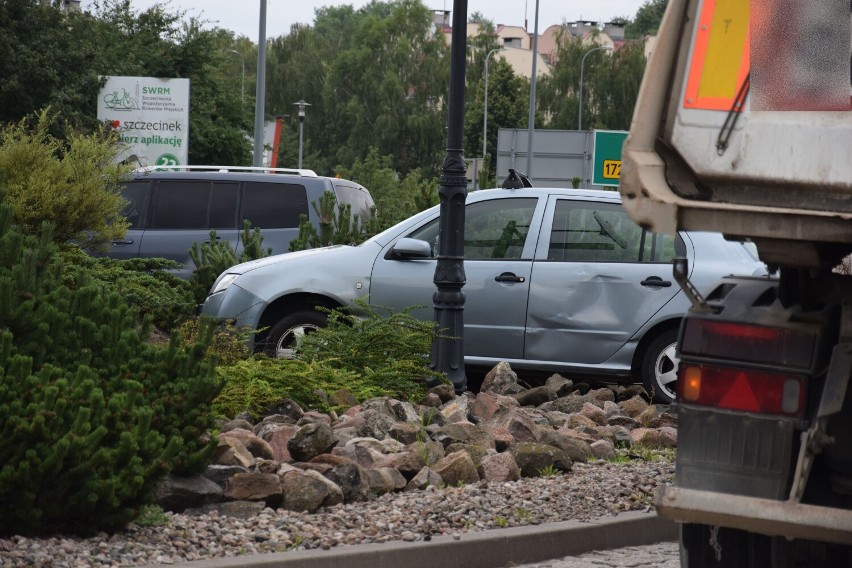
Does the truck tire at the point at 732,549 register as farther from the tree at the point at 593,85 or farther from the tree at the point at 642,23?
the tree at the point at 642,23

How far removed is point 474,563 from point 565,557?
0.55 m

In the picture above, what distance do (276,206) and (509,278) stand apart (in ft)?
21.8

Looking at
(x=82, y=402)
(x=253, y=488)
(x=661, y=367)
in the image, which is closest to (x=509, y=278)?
(x=661, y=367)

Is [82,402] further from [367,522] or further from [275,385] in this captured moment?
[275,385]

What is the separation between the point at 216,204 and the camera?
17312 millimetres

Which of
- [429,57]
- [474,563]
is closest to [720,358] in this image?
[474,563]

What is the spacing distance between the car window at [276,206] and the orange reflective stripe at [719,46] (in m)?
13.6

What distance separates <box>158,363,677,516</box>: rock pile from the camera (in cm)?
610

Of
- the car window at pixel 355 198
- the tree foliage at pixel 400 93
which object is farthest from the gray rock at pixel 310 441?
the tree foliage at pixel 400 93

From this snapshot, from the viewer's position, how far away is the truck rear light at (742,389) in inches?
145

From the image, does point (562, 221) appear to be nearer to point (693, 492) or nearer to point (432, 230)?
point (432, 230)

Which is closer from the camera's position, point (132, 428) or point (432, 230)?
point (132, 428)

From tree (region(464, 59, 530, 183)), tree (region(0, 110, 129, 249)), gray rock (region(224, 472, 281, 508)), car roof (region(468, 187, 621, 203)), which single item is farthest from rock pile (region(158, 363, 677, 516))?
tree (region(464, 59, 530, 183))

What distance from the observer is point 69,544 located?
501 centimetres
